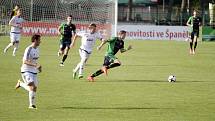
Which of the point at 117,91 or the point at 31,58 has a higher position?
the point at 31,58

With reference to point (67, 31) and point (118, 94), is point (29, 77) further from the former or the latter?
point (67, 31)

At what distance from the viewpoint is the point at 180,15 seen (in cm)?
6800

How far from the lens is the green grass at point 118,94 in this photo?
1441 cm

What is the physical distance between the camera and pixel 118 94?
18062 mm

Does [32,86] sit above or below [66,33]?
below

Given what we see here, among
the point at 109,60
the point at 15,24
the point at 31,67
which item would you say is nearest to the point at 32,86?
the point at 31,67

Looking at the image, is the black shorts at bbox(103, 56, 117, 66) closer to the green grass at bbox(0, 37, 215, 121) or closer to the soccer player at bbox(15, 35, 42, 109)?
the green grass at bbox(0, 37, 215, 121)

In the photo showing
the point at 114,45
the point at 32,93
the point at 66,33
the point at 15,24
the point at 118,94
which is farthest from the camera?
the point at 15,24

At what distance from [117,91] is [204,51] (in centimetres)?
2103

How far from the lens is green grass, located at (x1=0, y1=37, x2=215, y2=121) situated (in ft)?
47.3

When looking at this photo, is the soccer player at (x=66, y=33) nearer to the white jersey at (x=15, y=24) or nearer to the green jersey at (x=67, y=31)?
the green jersey at (x=67, y=31)

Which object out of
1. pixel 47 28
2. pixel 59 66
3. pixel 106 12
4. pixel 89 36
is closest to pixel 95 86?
pixel 89 36

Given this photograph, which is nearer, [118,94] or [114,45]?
[118,94]

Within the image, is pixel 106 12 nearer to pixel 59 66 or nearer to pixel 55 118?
pixel 59 66
